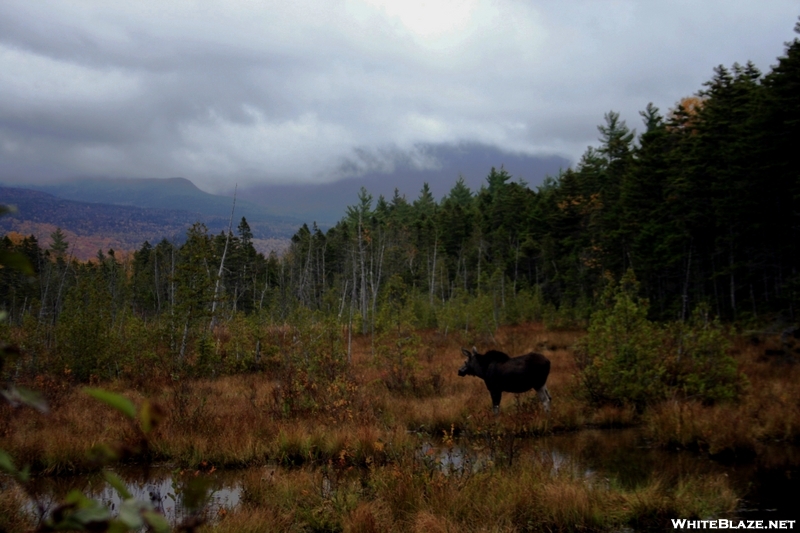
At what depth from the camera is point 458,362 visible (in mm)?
22422

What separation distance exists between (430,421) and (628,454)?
4470 mm

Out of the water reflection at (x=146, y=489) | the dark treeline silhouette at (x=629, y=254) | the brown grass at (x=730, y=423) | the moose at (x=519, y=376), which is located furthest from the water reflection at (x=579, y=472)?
the dark treeline silhouette at (x=629, y=254)

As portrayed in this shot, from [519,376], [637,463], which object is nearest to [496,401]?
[519,376]

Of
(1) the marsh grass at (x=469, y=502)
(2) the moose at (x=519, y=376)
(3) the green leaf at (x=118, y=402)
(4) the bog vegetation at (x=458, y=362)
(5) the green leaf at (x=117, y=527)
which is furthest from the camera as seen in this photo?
(2) the moose at (x=519, y=376)

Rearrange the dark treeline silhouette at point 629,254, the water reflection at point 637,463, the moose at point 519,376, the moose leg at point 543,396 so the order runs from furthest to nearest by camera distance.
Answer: the dark treeline silhouette at point 629,254, the moose leg at point 543,396, the moose at point 519,376, the water reflection at point 637,463

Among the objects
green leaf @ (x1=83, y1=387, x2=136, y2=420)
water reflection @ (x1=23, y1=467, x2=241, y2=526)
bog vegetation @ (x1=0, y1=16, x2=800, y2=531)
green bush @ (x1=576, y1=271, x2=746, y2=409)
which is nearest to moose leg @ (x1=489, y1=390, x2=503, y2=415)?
bog vegetation @ (x1=0, y1=16, x2=800, y2=531)

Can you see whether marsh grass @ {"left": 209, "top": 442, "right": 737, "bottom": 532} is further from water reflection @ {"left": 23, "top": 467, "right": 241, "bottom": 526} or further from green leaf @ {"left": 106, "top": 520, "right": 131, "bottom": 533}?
green leaf @ {"left": 106, "top": 520, "right": 131, "bottom": 533}

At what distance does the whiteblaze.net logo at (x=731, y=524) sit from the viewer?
7188 mm

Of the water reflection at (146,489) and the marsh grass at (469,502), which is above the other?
the marsh grass at (469,502)

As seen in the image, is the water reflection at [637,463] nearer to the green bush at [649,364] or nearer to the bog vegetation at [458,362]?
the bog vegetation at [458,362]

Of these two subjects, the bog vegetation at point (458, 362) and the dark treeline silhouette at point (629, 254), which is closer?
the bog vegetation at point (458, 362)

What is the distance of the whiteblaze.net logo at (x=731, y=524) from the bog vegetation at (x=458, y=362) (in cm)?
22

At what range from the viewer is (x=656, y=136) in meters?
39.3

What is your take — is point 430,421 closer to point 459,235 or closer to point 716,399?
point 716,399
